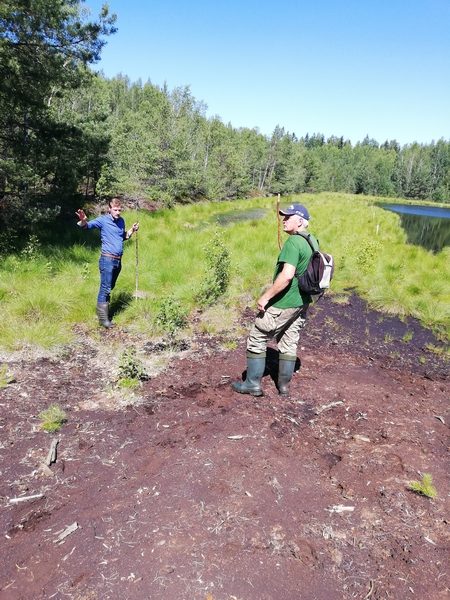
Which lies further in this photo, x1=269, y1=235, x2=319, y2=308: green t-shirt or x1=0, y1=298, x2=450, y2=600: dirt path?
x1=269, y1=235, x2=319, y2=308: green t-shirt

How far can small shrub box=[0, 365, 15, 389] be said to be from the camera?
4770 mm

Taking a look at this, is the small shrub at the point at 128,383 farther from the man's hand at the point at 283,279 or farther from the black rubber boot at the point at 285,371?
the man's hand at the point at 283,279

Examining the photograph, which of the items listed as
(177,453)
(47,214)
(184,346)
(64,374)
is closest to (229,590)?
(177,453)

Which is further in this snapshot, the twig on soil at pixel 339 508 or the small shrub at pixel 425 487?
the small shrub at pixel 425 487

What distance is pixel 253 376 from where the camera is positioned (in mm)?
4781

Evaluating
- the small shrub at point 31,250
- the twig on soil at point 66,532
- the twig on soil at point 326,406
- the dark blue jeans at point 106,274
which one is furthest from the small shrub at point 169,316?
the small shrub at point 31,250

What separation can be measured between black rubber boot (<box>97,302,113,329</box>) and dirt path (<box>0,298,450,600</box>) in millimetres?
1183

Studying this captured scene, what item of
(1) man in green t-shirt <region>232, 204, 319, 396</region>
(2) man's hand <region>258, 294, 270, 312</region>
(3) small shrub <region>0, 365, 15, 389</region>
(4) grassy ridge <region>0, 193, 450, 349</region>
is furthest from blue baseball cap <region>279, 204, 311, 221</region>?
(3) small shrub <region>0, 365, 15, 389</region>

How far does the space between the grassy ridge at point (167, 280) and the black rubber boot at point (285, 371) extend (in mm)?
2577

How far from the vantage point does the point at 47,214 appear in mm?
8812

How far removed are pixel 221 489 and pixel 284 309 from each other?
6.72 feet

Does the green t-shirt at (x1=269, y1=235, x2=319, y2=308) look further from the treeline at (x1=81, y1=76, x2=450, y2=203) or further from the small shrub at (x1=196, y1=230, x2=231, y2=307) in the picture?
the treeline at (x1=81, y1=76, x2=450, y2=203)

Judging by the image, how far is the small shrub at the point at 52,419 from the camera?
4059 millimetres

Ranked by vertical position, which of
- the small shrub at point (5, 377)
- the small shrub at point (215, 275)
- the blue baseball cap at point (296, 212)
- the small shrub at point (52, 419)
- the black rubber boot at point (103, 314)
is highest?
the blue baseball cap at point (296, 212)
